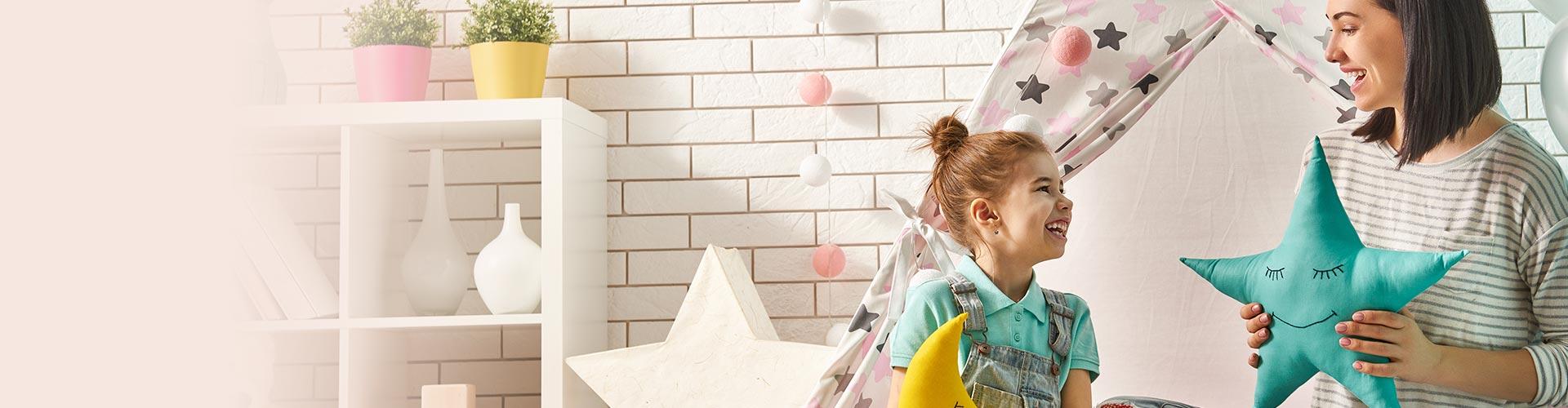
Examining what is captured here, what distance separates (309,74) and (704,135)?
888 millimetres

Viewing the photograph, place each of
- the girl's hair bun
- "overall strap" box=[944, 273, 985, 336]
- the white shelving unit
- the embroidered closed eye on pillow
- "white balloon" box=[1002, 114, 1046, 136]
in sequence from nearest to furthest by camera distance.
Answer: the embroidered closed eye on pillow < "overall strap" box=[944, 273, 985, 336] < the girl's hair bun < "white balloon" box=[1002, 114, 1046, 136] < the white shelving unit

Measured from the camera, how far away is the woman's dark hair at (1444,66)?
1487 mm

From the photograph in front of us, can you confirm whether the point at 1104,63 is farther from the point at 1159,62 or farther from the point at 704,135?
the point at 704,135

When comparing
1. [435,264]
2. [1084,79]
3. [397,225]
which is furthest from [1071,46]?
[397,225]

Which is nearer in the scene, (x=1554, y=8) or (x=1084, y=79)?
(x=1554, y=8)

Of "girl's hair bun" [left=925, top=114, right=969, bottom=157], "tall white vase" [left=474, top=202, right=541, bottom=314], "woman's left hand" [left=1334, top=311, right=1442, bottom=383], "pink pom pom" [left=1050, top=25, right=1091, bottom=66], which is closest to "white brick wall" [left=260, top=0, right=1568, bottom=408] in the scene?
"tall white vase" [left=474, top=202, right=541, bottom=314]

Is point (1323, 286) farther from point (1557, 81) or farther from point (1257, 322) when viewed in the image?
point (1557, 81)

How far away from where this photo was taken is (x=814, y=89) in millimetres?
Answer: 2193

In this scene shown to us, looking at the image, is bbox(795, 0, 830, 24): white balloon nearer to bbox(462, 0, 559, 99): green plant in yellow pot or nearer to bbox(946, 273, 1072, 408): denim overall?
bbox(462, 0, 559, 99): green plant in yellow pot

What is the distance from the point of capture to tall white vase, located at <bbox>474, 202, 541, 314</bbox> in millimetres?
1958

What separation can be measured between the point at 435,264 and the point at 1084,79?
125 cm

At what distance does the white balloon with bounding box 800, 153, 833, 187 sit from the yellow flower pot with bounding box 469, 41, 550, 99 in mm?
554

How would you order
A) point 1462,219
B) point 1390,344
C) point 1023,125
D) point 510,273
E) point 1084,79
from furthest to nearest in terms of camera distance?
point 510,273
point 1084,79
point 1023,125
point 1462,219
point 1390,344

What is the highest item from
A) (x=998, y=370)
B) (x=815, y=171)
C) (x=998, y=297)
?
(x=815, y=171)
